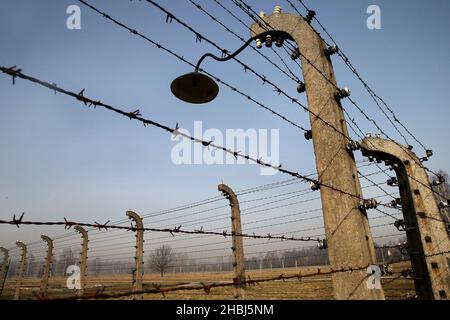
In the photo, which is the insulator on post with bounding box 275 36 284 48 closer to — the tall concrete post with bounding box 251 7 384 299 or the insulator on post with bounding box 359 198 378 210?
the tall concrete post with bounding box 251 7 384 299

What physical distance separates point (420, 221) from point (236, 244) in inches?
197

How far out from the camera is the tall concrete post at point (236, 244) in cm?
429

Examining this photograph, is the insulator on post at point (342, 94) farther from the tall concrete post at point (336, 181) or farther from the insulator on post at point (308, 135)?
the insulator on post at point (308, 135)

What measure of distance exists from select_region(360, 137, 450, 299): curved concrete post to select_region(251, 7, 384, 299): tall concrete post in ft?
8.61

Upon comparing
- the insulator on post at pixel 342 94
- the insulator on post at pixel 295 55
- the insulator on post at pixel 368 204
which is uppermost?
the insulator on post at pixel 295 55

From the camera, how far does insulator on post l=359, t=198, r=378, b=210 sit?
3.40 meters

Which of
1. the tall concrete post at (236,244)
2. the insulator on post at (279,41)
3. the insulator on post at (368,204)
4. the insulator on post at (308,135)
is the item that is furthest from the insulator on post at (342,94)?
the tall concrete post at (236,244)

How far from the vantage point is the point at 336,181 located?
11.5 feet

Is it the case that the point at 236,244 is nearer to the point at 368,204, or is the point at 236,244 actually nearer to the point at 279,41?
the point at 368,204

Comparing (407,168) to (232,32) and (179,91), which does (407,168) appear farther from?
(179,91)

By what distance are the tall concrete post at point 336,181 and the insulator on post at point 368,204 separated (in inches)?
2.6
